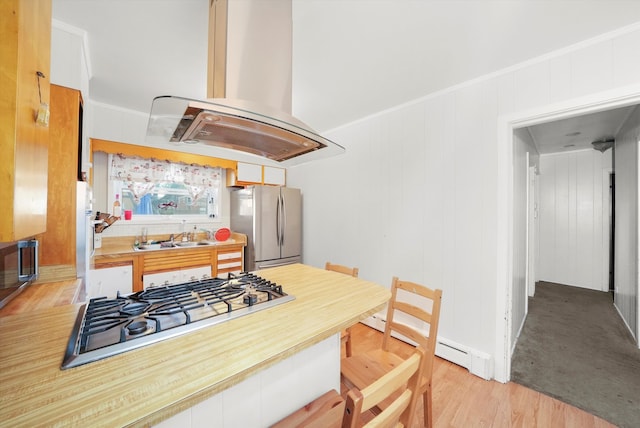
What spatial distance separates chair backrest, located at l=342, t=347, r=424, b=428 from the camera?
57cm

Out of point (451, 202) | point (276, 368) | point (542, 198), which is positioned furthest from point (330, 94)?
point (542, 198)

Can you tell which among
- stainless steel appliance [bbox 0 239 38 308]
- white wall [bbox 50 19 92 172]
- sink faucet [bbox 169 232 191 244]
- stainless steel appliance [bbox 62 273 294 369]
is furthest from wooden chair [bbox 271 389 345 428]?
sink faucet [bbox 169 232 191 244]

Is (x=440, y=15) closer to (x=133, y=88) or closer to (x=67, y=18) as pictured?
(x=67, y=18)

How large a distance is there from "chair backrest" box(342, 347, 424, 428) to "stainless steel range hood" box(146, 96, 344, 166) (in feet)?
3.37

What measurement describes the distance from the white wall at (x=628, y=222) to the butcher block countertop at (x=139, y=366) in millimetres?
3389

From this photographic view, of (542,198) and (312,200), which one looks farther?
(542,198)

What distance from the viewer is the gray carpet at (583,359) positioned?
1.75 m

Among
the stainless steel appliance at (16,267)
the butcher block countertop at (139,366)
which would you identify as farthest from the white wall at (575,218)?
the stainless steel appliance at (16,267)

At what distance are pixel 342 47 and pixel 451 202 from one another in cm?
160

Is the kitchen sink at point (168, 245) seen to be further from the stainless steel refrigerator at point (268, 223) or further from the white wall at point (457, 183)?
the white wall at point (457, 183)

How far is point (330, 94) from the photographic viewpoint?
97.5 inches

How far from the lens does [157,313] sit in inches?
39.3

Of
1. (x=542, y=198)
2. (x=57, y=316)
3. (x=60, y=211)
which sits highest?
(x=542, y=198)

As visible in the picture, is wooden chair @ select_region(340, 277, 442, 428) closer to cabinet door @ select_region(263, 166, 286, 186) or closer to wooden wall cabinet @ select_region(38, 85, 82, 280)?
wooden wall cabinet @ select_region(38, 85, 82, 280)
